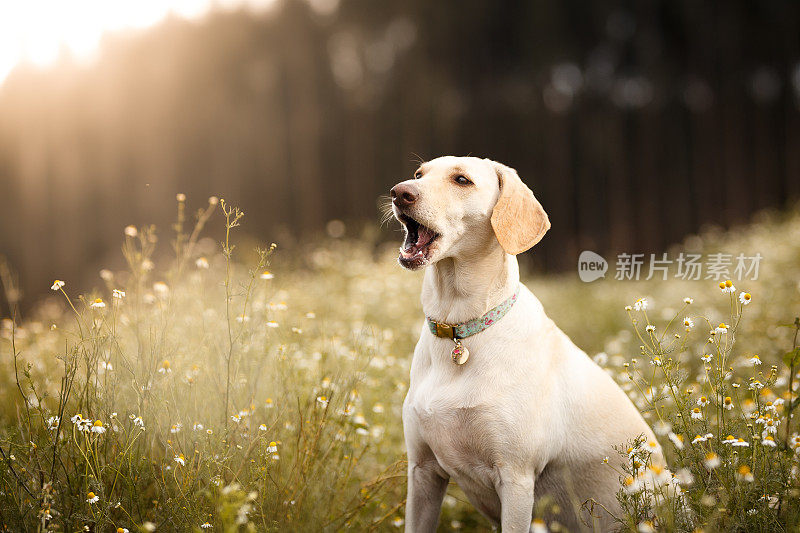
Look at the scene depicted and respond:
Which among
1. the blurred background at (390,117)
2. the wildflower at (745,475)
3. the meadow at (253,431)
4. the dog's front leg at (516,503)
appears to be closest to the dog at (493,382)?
the dog's front leg at (516,503)

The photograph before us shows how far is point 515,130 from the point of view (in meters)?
11.2

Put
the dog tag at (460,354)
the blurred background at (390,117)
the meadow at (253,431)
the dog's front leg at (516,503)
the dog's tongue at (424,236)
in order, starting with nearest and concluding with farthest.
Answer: the meadow at (253,431) → the dog's front leg at (516,503) → the dog tag at (460,354) → the dog's tongue at (424,236) → the blurred background at (390,117)

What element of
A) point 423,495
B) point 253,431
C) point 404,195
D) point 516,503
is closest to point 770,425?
point 516,503

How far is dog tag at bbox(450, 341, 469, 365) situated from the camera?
2369 millimetres

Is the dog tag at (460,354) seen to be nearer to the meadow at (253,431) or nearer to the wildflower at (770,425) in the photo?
the meadow at (253,431)

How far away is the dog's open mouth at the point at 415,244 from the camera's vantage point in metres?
2.40

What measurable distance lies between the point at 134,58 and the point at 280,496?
8.09m

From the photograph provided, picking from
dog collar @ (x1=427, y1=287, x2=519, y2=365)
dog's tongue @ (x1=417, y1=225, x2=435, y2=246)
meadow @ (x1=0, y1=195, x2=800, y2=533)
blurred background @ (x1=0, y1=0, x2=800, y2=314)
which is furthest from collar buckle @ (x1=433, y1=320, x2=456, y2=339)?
blurred background @ (x1=0, y1=0, x2=800, y2=314)

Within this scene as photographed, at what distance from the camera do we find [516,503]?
227cm

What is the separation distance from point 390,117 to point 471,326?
335 inches

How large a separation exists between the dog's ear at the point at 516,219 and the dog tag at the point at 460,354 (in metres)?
0.43

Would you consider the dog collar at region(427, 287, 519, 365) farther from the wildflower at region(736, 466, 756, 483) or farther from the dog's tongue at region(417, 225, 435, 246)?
the wildflower at region(736, 466, 756, 483)

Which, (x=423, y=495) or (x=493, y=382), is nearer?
(x=493, y=382)

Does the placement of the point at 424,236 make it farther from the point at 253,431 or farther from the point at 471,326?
the point at 253,431
